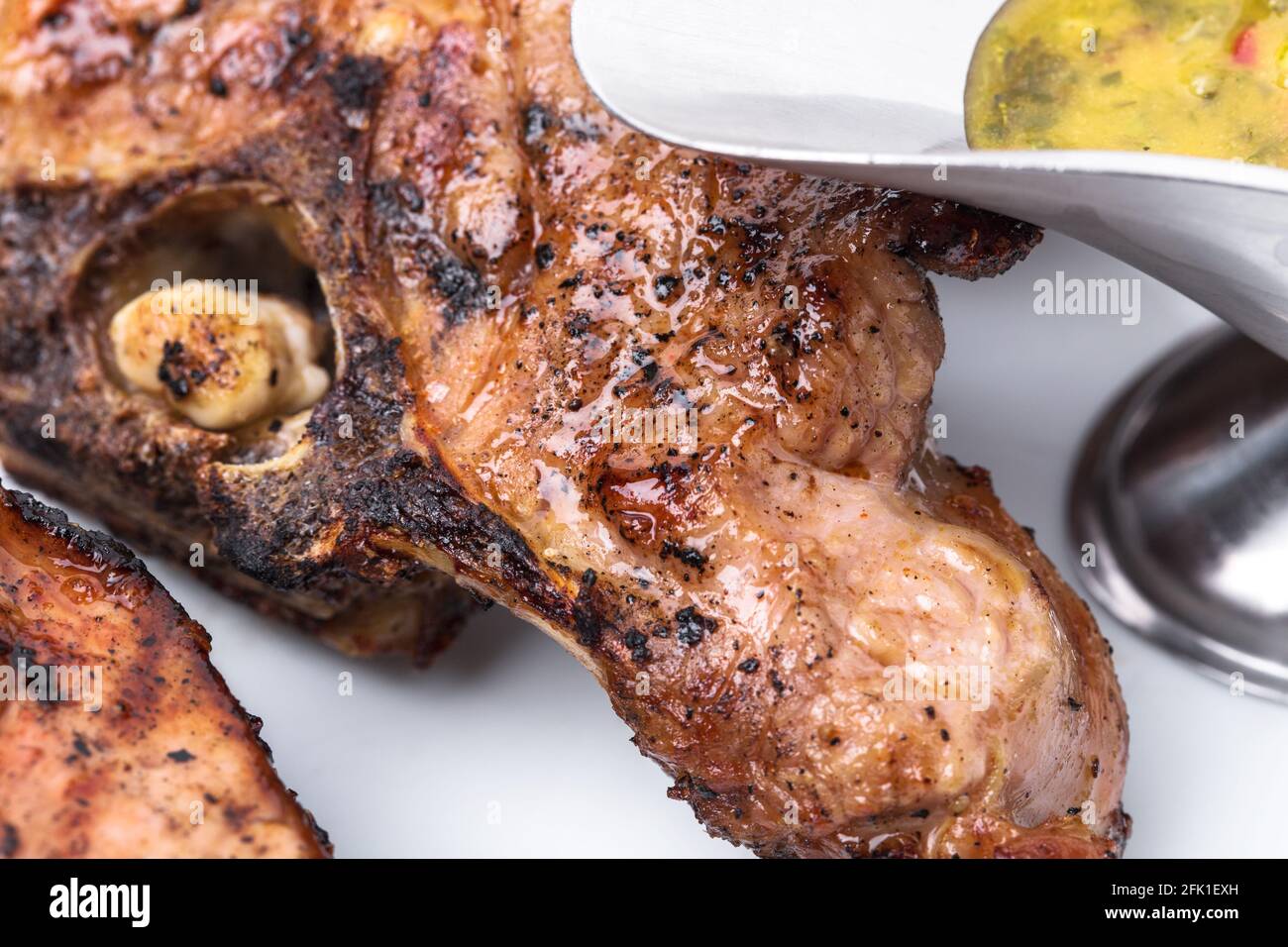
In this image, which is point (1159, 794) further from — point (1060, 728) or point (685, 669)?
point (685, 669)

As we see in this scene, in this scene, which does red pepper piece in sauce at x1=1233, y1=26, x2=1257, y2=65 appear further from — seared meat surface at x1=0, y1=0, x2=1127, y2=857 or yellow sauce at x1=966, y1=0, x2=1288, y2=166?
seared meat surface at x1=0, y1=0, x2=1127, y2=857

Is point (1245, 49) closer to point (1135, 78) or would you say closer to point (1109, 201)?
point (1135, 78)

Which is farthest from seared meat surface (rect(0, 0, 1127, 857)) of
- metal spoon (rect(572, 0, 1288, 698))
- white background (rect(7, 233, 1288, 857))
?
white background (rect(7, 233, 1288, 857))

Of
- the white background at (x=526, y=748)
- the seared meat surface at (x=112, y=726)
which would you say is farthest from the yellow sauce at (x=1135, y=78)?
the seared meat surface at (x=112, y=726)
